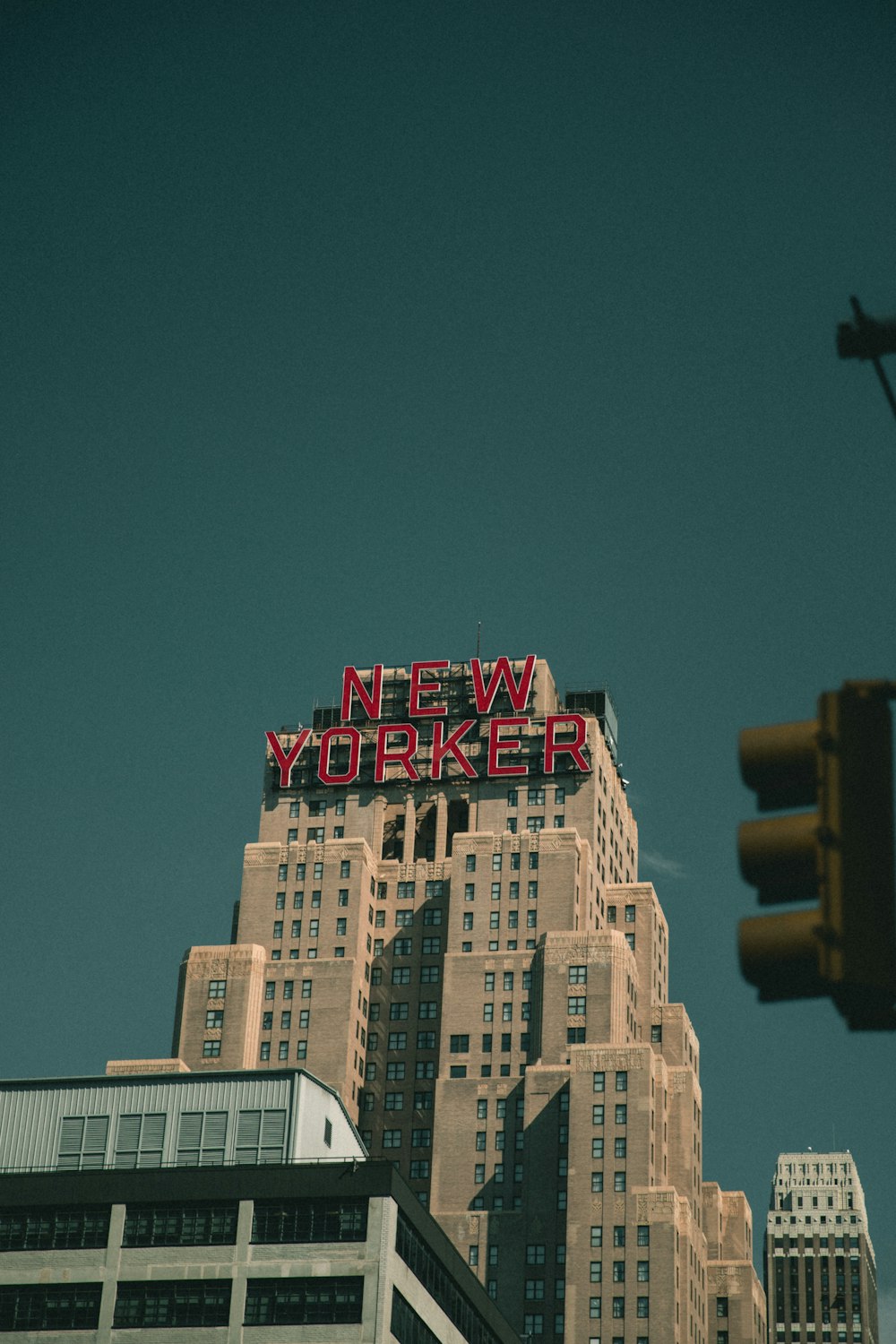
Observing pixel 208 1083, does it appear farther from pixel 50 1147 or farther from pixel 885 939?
pixel 885 939

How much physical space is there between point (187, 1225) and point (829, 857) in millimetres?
106032

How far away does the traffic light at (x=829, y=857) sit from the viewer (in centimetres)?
1669

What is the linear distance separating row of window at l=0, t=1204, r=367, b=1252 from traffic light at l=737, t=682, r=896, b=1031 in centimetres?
10242

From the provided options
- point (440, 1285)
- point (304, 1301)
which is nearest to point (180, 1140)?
point (440, 1285)

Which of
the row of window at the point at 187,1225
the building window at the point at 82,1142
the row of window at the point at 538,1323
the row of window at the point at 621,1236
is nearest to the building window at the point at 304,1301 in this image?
the row of window at the point at 187,1225

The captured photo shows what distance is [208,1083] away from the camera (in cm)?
13450

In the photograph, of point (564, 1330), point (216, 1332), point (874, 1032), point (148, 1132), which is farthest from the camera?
point (564, 1330)

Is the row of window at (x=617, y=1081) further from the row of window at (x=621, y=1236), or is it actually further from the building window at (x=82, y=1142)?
the building window at (x=82, y=1142)

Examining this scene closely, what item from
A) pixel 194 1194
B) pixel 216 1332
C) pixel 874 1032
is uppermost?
pixel 194 1194

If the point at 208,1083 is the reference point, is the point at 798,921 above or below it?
below

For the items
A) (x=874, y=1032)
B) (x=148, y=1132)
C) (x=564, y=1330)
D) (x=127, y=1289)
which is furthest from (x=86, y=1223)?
(x=874, y=1032)

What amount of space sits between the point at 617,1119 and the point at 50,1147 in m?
72.3

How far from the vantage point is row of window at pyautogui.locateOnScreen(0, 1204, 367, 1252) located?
378 ft

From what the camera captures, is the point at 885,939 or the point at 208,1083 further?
the point at 208,1083
